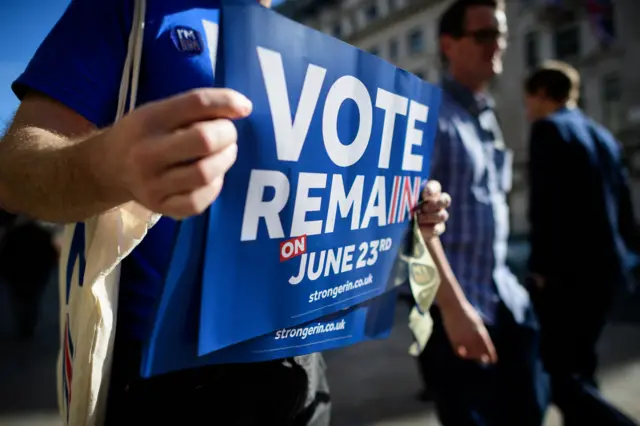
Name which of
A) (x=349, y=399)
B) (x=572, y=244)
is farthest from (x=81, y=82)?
(x=349, y=399)

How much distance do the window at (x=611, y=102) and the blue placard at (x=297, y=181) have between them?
1772 cm

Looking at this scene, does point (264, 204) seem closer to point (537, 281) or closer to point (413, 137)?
point (413, 137)

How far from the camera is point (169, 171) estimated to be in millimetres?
544

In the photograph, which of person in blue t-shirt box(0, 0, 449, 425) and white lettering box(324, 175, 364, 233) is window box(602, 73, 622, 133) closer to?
white lettering box(324, 175, 364, 233)

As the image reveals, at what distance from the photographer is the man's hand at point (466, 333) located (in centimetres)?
156

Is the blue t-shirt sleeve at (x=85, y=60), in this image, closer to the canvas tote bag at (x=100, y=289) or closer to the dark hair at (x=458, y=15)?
the canvas tote bag at (x=100, y=289)

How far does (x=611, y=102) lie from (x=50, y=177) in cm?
1897

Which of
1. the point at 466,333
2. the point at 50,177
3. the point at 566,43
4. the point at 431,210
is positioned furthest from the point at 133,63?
the point at 566,43

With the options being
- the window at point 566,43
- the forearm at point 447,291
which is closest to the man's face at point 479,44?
the forearm at point 447,291

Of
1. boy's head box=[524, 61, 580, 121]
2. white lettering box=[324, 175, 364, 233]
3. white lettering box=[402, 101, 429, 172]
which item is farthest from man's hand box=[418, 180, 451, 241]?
boy's head box=[524, 61, 580, 121]

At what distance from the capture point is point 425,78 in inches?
68.4

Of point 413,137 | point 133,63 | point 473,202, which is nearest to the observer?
point 133,63

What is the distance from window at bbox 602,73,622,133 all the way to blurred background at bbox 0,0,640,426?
31mm

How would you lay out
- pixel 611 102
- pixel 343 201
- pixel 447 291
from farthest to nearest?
pixel 611 102
pixel 447 291
pixel 343 201
